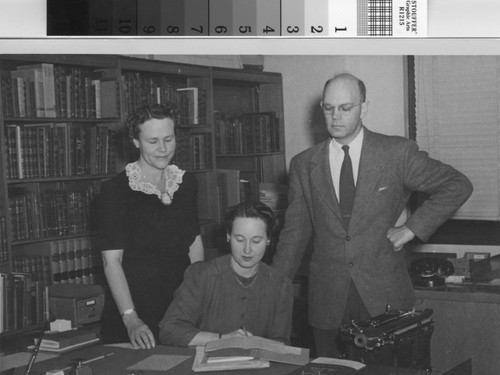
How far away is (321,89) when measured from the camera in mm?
2832

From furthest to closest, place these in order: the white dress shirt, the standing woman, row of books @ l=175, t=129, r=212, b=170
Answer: row of books @ l=175, t=129, r=212, b=170 < the white dress shirt < the standing woman

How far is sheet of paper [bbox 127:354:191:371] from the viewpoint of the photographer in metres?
1.76

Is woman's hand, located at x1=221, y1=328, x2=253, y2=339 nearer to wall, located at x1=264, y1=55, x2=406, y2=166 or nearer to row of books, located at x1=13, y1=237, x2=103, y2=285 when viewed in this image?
wall, located at x1=264, y1=55, x2=406, y2=166

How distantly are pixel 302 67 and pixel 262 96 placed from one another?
0.23m

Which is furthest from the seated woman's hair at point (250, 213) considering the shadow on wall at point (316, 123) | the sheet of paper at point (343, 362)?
the shadow on wall at point (316, 123)

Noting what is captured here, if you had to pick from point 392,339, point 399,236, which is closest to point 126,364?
point 392,339

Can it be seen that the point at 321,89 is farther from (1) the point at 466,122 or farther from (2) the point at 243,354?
(2) the point at 243,354

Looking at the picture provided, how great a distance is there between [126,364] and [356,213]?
90cm

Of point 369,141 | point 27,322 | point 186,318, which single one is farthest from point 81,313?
point 369,141

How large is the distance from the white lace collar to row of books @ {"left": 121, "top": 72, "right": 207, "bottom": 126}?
0.85m

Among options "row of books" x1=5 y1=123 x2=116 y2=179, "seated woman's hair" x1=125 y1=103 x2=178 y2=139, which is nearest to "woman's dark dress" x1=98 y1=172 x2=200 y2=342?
"seated woman's hair" x1=125 y1=103 x2=178 y2=139

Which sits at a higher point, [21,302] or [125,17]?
[125,17]

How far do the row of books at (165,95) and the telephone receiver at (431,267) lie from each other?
1.17 meters

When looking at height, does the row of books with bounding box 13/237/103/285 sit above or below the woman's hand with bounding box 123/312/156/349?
above
